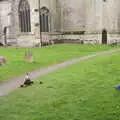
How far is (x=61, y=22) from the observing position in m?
55.2

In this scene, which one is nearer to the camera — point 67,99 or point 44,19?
point 67,99

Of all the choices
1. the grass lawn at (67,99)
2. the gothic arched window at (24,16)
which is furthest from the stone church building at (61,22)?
the grass lawn at (67,99)

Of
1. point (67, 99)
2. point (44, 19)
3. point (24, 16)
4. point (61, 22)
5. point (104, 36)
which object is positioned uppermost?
point (24, 16)

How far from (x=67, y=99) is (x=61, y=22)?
4279 centimetres

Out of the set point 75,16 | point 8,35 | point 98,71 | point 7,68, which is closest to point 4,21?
point 8,35

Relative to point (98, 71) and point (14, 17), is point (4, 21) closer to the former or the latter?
point (14, 17)

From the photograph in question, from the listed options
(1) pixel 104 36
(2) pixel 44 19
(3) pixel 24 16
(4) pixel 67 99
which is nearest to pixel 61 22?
(2) pixel 44 19

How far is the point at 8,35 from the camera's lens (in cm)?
5625

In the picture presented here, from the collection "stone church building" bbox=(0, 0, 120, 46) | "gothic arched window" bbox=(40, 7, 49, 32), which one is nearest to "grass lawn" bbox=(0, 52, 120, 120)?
"stone church building" bbox=(0, 0, 120, 46)

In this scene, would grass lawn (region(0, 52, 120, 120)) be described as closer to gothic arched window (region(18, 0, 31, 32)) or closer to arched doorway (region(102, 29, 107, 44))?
arched doorway (region(102, 29, 107, 44))

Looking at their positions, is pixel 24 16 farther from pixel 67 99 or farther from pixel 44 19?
pixel 67 99

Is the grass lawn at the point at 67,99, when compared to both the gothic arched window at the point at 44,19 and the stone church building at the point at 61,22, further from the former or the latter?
the gothic arched window at the point at 44,19

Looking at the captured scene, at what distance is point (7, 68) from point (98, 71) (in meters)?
6.78

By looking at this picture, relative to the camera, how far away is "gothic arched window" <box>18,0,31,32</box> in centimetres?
5131
